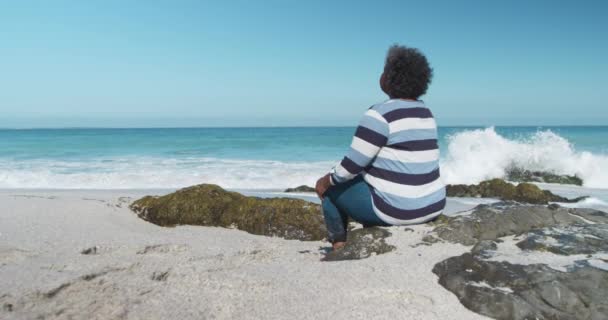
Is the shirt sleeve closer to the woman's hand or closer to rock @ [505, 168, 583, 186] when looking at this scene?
the woman's hand

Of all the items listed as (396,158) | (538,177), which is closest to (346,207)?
(396,158)

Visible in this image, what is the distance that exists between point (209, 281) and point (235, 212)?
242 cm

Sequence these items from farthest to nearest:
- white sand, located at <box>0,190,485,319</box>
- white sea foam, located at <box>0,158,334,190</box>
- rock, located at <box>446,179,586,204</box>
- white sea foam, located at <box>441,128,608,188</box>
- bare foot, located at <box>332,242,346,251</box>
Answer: white sea foam, located at <box>0,158,334,190</box> → white sea foam, located at <box>441,128,608,188</box> → rock, located at <box>446,179,586,204</box> → bare foot, located at <box>332,242,346,251</box> → white sand, located at <box>0,190,485,319</box>

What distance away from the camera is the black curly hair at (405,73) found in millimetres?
3164

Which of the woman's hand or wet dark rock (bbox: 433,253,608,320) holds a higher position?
the woman's hand

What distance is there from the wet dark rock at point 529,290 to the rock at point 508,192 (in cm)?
649

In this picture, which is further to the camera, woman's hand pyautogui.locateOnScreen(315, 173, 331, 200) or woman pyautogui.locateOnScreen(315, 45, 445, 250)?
woman's hand pyautogui.locateOnScreen(315, 173, 331, 200)

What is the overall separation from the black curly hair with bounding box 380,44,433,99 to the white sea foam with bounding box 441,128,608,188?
446 inches

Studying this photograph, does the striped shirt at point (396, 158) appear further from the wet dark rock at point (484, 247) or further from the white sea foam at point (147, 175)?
the white sea foam at point (147, 175)

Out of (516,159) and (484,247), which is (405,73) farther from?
(516,159)

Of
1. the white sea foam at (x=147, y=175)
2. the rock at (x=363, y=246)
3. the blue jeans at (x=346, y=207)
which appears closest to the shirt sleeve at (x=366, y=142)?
the blue jeans at (x=346, y=207)

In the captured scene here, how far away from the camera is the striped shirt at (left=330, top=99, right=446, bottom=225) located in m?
3.05

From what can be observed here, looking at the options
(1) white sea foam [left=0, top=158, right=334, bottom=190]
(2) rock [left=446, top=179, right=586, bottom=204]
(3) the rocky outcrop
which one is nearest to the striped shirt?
(3) the rocky outcrop

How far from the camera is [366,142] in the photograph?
3.04m
